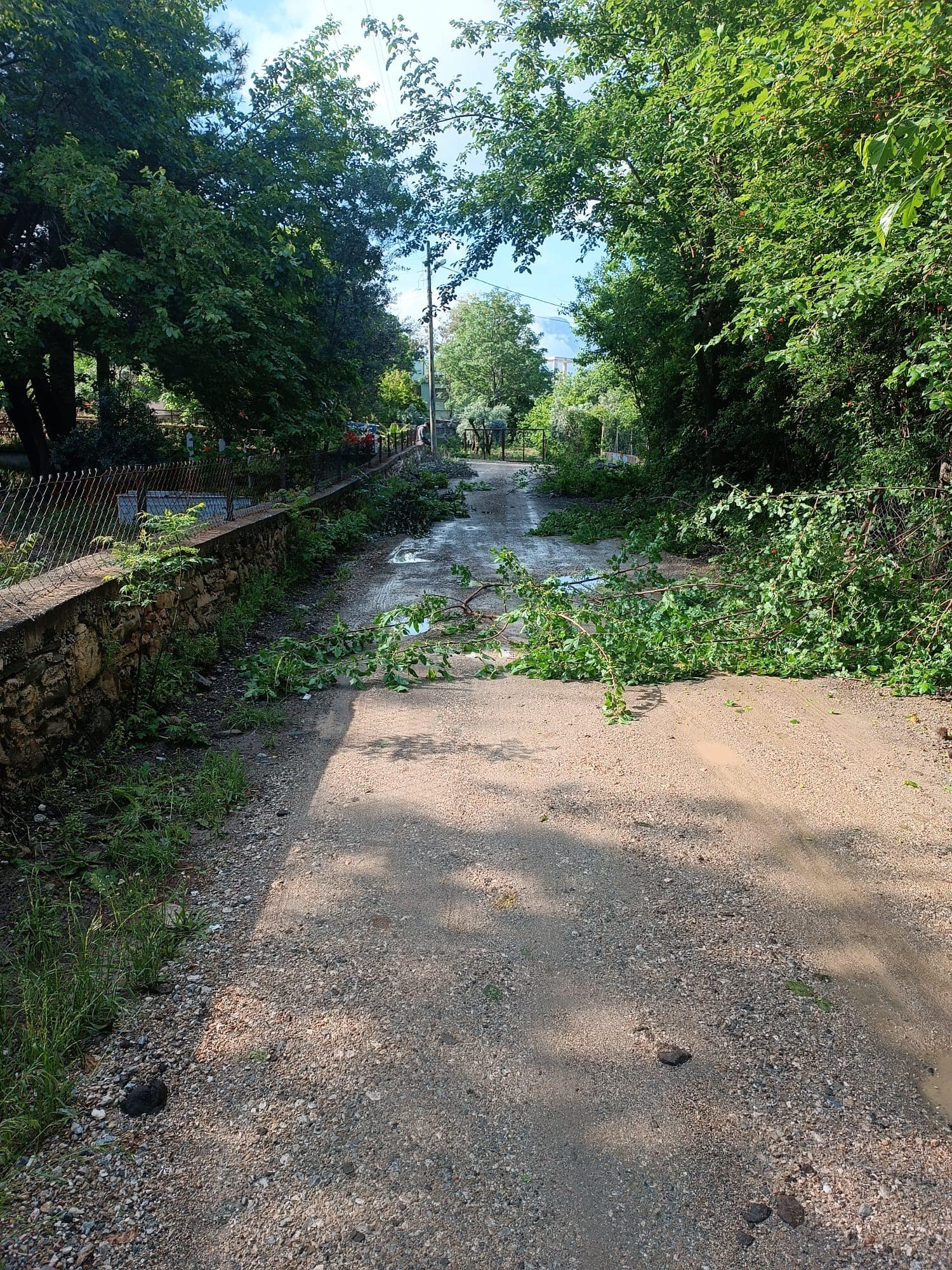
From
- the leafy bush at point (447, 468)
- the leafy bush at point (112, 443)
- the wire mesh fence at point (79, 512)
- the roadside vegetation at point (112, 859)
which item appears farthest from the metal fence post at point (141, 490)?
the leafy bush at point (447, 468)

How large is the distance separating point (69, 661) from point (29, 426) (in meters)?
11.1

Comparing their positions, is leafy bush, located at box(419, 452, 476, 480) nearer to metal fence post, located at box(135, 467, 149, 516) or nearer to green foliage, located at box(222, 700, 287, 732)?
metal fence post, located at box(135, 467, 149, 516)

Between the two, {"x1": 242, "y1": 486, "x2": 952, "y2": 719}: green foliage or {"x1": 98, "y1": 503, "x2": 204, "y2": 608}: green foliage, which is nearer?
{"x1": 98, "y1": 503, "x2": 204, "y2": 608}: green foliage

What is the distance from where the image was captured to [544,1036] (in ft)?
8.64

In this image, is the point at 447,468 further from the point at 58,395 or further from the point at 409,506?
the point at 58,395

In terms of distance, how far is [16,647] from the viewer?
4059 millimetres

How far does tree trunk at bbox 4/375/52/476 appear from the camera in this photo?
13.1 metres

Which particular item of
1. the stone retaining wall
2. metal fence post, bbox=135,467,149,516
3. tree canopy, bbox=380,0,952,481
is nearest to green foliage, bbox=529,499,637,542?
tree canopy, bbox=380,0,952,481

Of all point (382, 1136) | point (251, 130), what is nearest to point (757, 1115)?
point (382, 1136)

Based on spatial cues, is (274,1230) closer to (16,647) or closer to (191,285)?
(16,647)

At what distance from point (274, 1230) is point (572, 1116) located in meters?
0.87

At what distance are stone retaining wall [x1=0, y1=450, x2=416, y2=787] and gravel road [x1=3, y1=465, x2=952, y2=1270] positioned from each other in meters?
1.16

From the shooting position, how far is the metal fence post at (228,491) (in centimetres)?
857

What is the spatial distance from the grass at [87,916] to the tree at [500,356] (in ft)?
159
